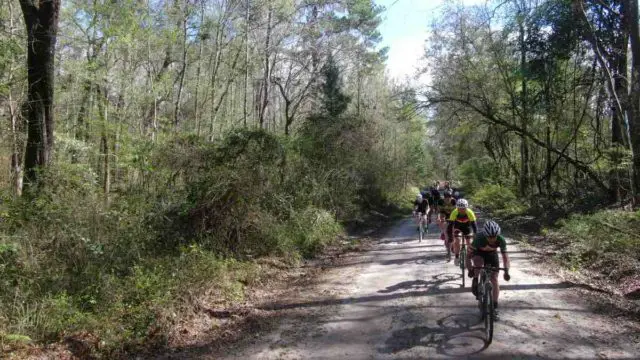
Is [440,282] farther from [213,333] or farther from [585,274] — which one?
[213,333]

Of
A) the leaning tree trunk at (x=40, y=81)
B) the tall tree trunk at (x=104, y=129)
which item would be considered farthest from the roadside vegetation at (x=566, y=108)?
the tall tree trunk at (x=104, y=129)

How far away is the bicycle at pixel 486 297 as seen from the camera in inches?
243

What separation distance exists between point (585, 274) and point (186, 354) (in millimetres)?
9254

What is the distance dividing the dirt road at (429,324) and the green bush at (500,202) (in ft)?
51.8

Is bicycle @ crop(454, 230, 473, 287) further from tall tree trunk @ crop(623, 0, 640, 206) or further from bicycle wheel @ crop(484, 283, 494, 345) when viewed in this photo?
tall tree trunk @ crop(623, 0, 640, 206)

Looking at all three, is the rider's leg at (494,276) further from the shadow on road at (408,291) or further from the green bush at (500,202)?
the green bush at (500,202)

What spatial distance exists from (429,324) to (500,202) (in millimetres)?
25239

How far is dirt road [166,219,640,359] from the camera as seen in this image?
6.05 meters

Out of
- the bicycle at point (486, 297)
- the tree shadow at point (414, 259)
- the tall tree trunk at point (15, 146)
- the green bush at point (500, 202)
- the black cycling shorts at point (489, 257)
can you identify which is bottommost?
the tree shadow at point (414, 259)

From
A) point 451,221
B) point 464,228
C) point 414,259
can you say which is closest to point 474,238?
point 464,228

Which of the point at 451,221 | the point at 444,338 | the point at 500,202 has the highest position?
the point at 500,202

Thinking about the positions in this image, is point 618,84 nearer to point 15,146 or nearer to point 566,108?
point 566,108

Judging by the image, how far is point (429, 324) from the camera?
23.1 feet

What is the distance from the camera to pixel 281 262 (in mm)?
12398
